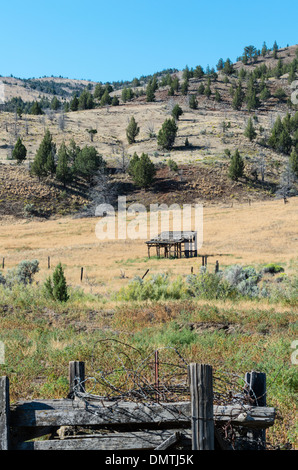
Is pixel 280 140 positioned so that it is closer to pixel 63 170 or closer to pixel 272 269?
pixel 63 170

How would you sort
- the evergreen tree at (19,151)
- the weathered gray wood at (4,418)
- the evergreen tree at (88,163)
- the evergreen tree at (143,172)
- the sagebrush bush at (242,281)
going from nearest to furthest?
the weathered gray wood at (4,418)
the sagebrush bush at (242,281)
the evergreen tree at (143,172)
the evergreen tree at (88,163)
the evergreen tree at (19,151)

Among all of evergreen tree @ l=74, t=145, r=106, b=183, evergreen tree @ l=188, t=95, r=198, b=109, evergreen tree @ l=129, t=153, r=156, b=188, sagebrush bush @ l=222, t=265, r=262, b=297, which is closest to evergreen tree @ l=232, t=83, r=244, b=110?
evergreen tree @ l=188, t=95, r=198, b=109

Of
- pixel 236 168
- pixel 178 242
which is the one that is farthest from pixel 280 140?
pixel 178 242

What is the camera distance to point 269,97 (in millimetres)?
134000

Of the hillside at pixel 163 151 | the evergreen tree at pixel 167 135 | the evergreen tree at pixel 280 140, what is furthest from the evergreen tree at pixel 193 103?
the evergreen tree at pixel 167 135

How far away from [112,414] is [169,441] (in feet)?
1.93

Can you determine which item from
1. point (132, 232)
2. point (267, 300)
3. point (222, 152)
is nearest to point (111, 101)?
point (222, 152)

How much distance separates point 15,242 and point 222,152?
2105 inches

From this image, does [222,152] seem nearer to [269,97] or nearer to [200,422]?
[269,97]

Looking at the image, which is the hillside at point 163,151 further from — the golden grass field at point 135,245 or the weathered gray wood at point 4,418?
the weathered gray wood at point 4,418

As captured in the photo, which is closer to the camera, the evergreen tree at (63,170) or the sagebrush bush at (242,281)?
the sagebrush bush at (242,281)

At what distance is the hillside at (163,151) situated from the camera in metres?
68.9

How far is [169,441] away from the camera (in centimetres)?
360

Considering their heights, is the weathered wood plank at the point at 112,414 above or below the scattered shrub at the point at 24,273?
above
